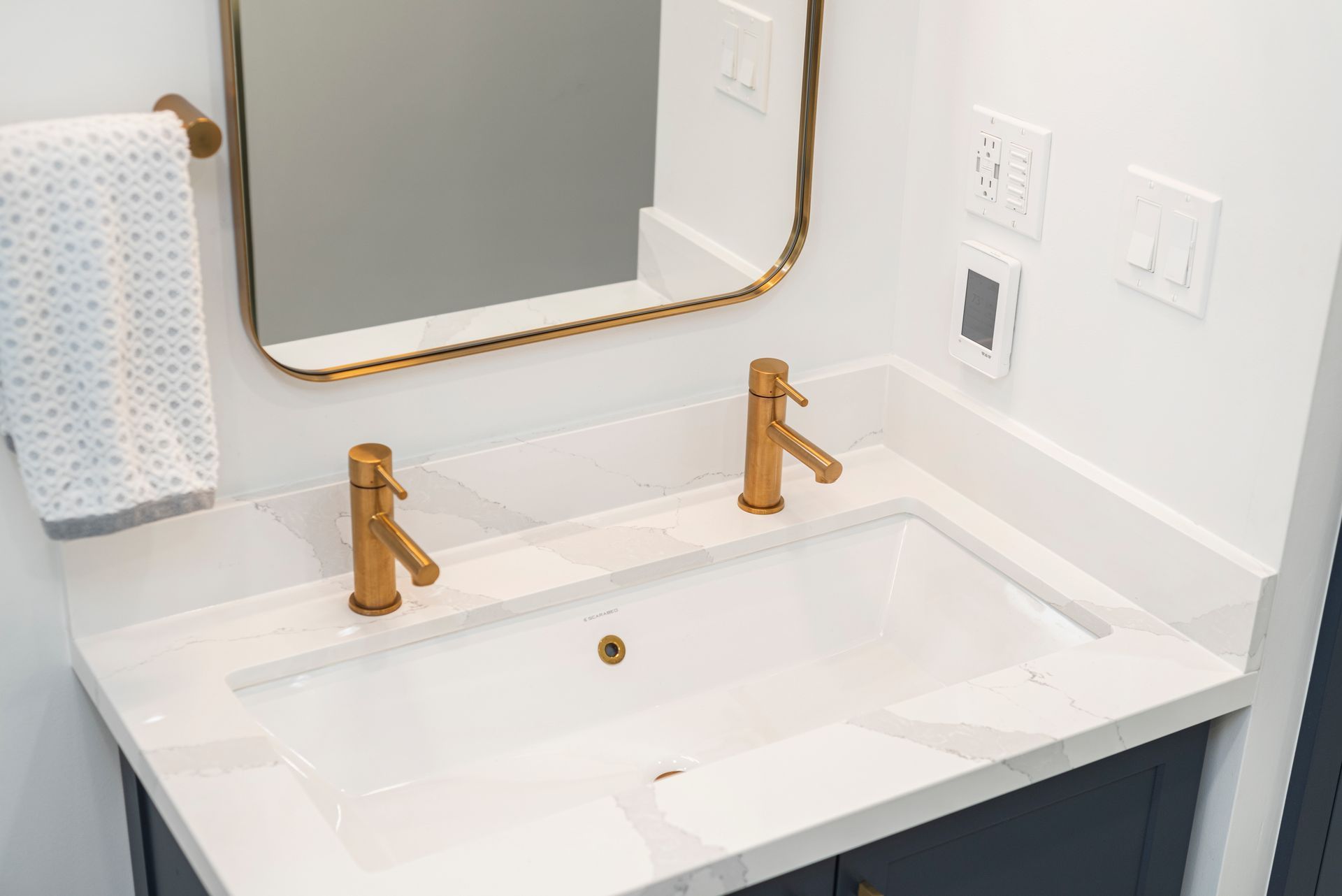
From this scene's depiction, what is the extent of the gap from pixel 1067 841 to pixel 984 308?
0.57 m

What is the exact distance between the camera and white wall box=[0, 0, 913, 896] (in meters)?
1.15

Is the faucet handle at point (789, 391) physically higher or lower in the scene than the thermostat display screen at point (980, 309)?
lower

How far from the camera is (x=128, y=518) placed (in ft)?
3.77

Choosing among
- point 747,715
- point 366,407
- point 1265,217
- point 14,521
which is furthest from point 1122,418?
point 14,521

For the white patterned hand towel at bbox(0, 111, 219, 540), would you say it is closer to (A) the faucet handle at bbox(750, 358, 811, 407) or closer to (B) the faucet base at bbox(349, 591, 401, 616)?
(B) the faucet base at bbox(349, 591, 401, 616)

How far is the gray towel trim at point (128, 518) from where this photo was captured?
1.12 m

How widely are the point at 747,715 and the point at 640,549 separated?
0.21 m

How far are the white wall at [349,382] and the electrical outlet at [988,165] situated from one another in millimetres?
125

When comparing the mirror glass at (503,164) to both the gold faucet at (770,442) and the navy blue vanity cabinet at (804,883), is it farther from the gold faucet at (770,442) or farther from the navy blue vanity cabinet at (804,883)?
the navy blue vanity cabinet at (804,883)

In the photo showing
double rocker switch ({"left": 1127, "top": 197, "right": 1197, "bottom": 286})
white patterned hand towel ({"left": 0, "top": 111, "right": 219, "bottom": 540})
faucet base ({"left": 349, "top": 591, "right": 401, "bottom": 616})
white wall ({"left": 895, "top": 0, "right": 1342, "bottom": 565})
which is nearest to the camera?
white patterned hand towel ({"left": 0, "top": 111, "right": 219, "bottom": 540})

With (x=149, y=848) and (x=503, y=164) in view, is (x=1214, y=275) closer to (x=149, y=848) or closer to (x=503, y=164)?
(x=503, y=164)

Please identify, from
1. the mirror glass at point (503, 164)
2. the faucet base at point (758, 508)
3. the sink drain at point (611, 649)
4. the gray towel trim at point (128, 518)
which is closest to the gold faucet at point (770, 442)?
the faucet base at point (758, 508)

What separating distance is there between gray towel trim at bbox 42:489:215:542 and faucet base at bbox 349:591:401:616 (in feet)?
0.71

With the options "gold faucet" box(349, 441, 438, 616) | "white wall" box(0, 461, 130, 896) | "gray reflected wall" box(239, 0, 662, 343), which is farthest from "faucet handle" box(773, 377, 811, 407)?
"white wall" box(0, 461, 130, 896)
